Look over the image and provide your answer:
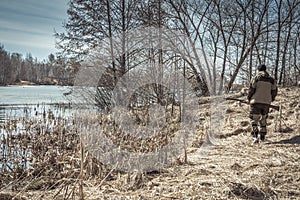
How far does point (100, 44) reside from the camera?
9719mm

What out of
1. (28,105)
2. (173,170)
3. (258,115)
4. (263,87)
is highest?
(263,87)

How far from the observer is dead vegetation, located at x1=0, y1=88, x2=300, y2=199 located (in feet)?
9.96

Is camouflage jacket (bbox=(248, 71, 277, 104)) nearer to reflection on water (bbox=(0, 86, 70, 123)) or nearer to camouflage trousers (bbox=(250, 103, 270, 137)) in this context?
camouflage trousers (bbox=(250, 103, 270, 137))

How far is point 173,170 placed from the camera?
389cm

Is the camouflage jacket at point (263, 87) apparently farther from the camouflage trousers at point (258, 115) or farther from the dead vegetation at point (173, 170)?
the dead vegetation at point (173, 170)

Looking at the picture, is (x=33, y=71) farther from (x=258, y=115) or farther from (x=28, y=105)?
(x=258, y=115)

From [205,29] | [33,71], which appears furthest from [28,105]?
[33,71]

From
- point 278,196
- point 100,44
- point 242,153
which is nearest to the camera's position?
point 278,196

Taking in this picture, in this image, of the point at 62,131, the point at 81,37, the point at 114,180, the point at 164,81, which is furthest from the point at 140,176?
the point at 81,37

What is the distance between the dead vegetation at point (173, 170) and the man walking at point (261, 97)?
0.32m

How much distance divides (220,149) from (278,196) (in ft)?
7.60

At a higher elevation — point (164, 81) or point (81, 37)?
point (81, 37)

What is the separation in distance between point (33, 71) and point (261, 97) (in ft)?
205

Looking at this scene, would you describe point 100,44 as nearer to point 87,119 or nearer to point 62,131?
point 62,131
